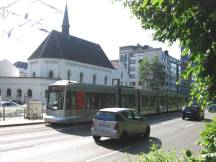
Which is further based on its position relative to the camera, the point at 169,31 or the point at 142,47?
the point at 142,47

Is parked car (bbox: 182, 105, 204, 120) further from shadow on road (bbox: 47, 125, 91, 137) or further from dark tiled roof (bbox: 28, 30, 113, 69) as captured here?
dark tiled roof (bbox: 28, 30, 113, 69)

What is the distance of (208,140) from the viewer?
11.7 feet

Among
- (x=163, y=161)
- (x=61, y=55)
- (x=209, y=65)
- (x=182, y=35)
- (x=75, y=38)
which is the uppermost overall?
(x=75, y=38)

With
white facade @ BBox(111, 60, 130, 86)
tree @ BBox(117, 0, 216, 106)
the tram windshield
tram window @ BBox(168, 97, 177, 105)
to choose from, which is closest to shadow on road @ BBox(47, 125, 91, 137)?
the tram windshield

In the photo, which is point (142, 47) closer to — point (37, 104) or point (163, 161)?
point (37, 104)

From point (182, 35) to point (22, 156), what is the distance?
860 centimetres

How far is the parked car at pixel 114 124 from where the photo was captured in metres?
15.0

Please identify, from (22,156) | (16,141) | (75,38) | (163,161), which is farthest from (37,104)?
(75,38)

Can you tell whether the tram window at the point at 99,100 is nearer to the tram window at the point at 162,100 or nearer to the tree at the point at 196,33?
the tram window at the point at 162,100

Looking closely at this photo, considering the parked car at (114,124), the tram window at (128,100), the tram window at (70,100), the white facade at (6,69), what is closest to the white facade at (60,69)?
the white facade at (6,69)

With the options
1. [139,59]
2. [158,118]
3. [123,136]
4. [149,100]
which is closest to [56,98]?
[123,136]

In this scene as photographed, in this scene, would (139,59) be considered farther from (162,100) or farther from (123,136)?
(123,136)

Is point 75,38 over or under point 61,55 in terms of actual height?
over

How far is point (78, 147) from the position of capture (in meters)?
13.7
